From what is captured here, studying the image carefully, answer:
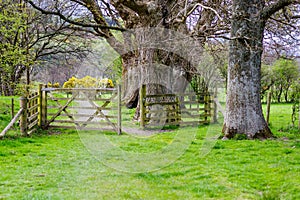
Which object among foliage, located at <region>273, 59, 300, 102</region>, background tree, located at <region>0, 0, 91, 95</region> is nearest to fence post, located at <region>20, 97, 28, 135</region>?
background tree, located at <region>0, 0, 91, 95</region>

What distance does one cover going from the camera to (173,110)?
10.4 metres

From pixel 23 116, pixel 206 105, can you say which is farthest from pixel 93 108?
pixel 206 105

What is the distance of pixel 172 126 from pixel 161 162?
4.45m

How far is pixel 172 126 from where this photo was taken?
1027cm

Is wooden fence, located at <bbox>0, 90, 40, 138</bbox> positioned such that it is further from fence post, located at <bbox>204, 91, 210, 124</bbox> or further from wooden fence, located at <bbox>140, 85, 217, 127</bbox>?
fence post, located at <bbox>204, 91, 210, 124</bbox>

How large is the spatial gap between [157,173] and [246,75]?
3.73m

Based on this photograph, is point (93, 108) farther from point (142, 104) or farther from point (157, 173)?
point (157, 173)

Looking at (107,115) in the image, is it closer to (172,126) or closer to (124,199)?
(172,126)

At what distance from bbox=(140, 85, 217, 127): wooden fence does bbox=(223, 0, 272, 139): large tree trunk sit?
9.25 feet

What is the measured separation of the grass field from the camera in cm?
422

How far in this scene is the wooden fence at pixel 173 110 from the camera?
991cm

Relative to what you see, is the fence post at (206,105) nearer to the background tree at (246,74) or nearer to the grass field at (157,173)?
the background tree at (246,74)

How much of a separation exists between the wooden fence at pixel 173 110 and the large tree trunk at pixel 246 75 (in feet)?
9.25

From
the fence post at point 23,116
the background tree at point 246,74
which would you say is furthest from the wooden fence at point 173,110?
the fence post at point 23,116
